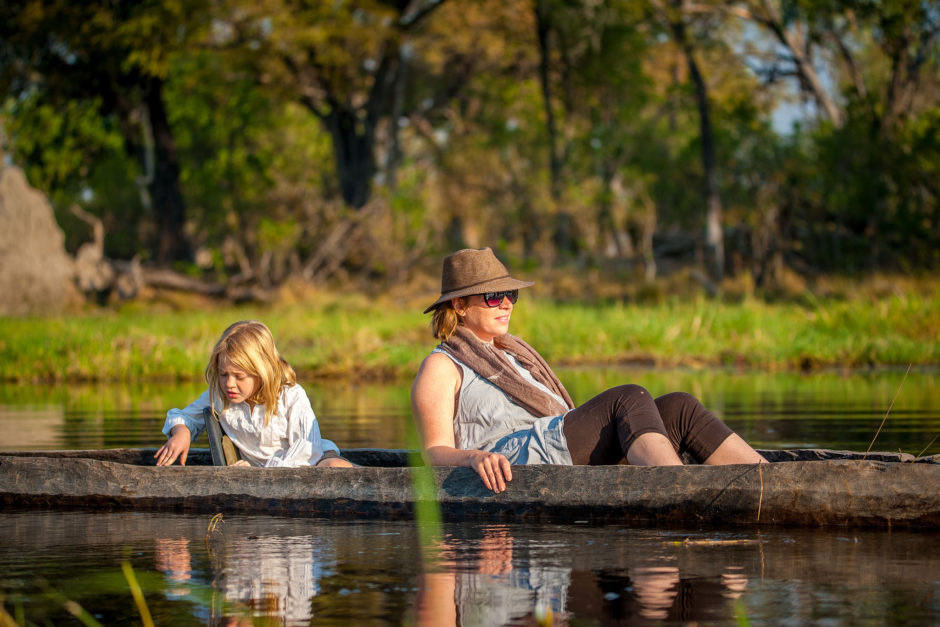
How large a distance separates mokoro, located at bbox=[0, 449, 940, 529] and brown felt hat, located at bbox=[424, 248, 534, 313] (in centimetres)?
84

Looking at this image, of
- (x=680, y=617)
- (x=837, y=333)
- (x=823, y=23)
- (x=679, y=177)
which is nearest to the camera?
(x=680, y=617)

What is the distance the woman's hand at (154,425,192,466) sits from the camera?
253 inches

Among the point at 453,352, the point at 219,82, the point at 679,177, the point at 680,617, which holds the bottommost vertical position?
the point at 680,617

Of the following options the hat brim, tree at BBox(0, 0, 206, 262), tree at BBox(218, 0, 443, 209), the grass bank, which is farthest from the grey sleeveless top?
tree at BBox(218, 0, 443, 209)

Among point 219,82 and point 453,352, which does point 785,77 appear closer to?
point 219,82

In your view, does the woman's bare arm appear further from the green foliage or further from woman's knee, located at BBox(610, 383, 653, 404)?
the green foliage

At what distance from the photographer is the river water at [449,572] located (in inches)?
160

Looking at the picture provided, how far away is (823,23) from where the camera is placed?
2602 cm

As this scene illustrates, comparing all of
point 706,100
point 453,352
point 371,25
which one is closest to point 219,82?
point 371,25

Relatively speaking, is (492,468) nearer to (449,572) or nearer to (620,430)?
(620,430)

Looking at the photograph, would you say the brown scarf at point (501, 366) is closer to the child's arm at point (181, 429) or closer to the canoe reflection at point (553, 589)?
the canoe reflection at point (553, 589)

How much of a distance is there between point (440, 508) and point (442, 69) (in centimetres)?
3116

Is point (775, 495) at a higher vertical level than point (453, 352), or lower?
lower

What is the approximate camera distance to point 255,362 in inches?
247
